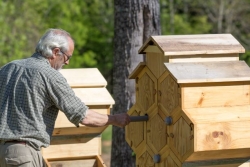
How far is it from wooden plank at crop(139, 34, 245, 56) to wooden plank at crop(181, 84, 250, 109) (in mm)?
364

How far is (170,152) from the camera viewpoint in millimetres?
4840

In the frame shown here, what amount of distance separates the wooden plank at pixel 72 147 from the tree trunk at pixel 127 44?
1.28 m

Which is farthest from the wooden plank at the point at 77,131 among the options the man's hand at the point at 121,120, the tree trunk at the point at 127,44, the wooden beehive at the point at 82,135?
the tree trunk at the point at 127,44

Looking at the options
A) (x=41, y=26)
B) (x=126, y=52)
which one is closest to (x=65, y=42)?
(x=126, y=52)

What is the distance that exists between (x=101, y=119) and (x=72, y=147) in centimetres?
89

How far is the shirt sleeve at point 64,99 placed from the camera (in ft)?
15.4

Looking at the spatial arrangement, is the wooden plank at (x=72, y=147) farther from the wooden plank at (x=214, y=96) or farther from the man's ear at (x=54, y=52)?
the wooden plank at (x=214, y=96)

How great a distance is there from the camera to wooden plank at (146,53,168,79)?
4922 millimetres

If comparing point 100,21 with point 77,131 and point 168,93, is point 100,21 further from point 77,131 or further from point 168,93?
point 168,93

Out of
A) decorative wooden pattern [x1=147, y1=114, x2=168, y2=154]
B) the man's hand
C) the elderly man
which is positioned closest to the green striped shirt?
the elderly man

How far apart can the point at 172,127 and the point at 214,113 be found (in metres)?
0.39

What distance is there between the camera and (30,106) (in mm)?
4699

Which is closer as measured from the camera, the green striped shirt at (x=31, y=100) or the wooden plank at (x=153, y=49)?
the green striped shirt at (x=31, y=100)

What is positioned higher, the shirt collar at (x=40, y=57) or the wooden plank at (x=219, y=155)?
the shirt collar at (x=40, y=57)
